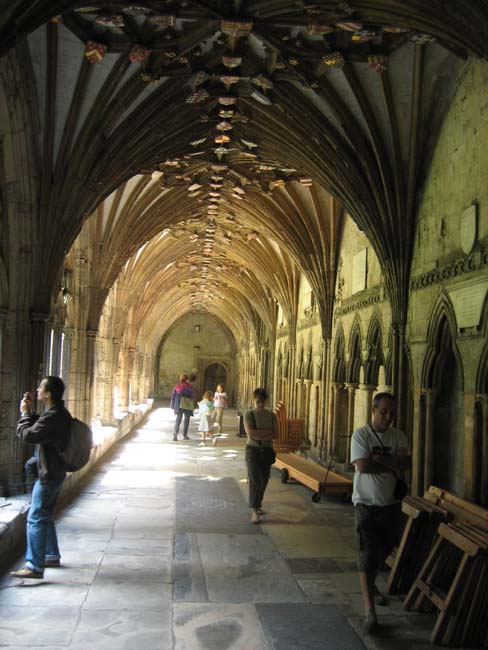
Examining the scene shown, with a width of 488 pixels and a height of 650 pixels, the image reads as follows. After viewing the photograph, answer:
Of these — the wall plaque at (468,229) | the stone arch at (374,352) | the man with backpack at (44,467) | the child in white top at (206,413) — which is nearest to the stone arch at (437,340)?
the wall plaque at (468,229)

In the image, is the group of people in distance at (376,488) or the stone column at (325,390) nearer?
the group of people in distance at (376,488)

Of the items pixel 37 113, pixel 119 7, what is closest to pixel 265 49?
pixel 119 7

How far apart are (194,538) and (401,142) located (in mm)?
5065

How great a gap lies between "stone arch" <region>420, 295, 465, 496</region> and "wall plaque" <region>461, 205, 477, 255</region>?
72 cm

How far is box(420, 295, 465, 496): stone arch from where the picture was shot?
6852 mm

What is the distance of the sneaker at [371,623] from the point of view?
158 inches

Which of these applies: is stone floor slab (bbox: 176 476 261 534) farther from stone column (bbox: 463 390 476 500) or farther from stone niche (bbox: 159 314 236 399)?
stone niche (bbox: 159 314 236 399)

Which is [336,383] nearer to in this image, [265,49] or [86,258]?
[86,258]

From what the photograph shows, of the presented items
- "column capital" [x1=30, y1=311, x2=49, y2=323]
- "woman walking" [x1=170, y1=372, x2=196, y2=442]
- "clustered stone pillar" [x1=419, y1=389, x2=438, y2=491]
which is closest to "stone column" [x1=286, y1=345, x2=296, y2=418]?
"woman walking" [x1=170, y1=372, x2=196, y2=442]

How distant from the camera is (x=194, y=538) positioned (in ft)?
20.5

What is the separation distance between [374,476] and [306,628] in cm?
102

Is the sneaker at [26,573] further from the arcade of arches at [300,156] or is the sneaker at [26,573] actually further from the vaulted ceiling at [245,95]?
the vaulted ceiling at [245,95]

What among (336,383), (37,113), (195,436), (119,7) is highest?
(119,7)

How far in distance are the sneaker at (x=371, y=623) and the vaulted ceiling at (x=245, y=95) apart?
3.76m
